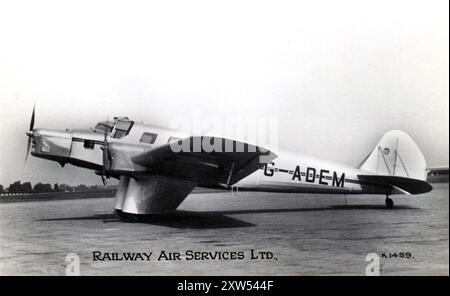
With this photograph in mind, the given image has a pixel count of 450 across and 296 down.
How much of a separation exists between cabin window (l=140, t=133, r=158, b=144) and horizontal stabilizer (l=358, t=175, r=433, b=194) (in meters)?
5.96

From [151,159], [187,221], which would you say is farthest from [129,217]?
[151,159]

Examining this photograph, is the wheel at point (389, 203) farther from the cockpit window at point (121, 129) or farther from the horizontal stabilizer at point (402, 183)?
the cockpit window at point (121, 129)

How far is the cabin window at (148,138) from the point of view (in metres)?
9.09

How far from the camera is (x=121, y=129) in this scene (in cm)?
905

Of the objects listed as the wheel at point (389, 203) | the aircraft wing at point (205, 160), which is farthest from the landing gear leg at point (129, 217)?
the wheel at point (389, 203)

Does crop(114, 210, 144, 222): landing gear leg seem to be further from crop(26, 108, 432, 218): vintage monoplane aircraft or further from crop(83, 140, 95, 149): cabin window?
crop(83, 140, 95, 149): cabin window

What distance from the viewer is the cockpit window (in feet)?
29.4

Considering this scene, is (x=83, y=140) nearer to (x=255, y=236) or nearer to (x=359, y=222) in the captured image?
(x=255, y=236)

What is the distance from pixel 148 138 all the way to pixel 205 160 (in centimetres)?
165

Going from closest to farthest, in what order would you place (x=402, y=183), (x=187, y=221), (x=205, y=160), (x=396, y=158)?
1. (x=205, y=160)
2. (x=187, y=221)
3. (x=402, y=183)
4. (x=396, y=158)

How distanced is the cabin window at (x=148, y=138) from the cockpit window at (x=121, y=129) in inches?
14.1

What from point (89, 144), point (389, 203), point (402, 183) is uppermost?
point (89, 144)

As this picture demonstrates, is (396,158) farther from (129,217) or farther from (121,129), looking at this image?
(121,129)

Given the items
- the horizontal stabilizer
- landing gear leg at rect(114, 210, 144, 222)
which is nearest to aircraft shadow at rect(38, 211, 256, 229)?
landing gear leg at rect(114, 210, 144, 222)
